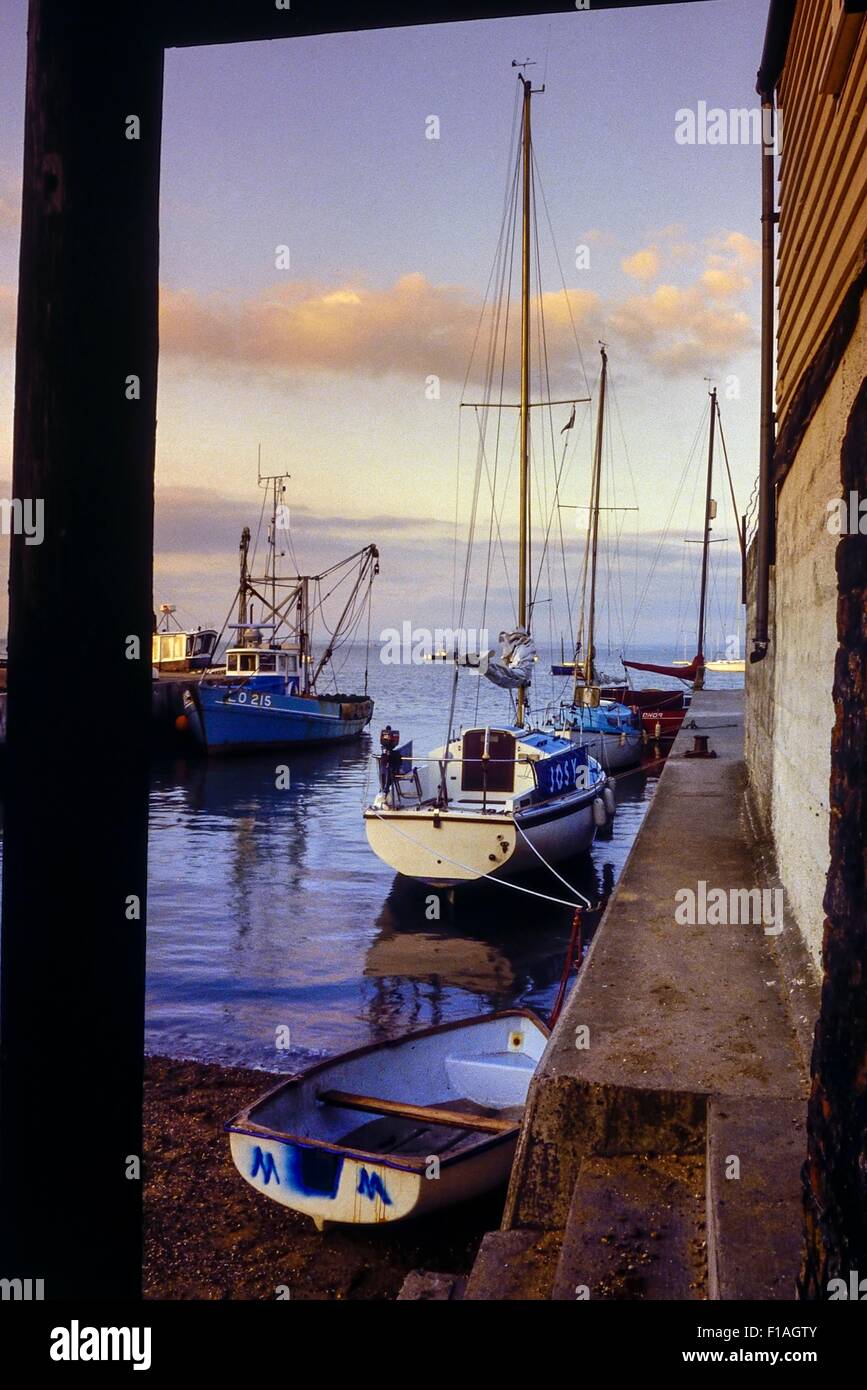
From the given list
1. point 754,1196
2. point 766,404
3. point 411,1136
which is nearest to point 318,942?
point 411,1136

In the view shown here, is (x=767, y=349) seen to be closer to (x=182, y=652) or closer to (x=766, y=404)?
(x=766, y=404)

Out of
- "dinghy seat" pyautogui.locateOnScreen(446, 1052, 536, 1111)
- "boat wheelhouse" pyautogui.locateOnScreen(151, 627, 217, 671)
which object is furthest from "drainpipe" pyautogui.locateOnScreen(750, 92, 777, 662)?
"boat wheelhouse" pyautogui.locateOnScreen(151, 627, 217, 671)

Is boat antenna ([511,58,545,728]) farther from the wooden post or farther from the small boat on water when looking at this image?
the wooden post

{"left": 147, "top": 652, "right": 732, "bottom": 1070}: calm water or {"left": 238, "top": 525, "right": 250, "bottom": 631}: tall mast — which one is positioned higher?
{"left": 238, "top": 525, "right": 250, "bottom": 631}: tall mast

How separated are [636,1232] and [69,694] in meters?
3.26

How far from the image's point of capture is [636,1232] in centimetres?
395

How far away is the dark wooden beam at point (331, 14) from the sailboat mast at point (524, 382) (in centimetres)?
1673

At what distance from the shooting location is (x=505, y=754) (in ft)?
57.1

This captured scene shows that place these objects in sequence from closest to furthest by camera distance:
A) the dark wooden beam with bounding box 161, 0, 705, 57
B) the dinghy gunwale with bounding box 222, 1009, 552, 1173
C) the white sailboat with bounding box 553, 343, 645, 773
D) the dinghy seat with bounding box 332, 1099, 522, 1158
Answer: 1. the dark wooden beam with bounding box 161, 0, 705, 57
2. the dinghy gunwale with bounding box 222, 1009, 552, 1173
3. the dinghy seat with bounding box 332, 1099, 522, 1158
4. the white sailboat with bounding box 553, 343, 645, 773

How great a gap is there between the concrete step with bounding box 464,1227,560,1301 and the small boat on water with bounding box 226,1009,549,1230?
59.5 inches

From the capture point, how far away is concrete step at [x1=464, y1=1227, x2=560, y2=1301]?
3.96m

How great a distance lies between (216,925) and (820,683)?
12.1 meters
